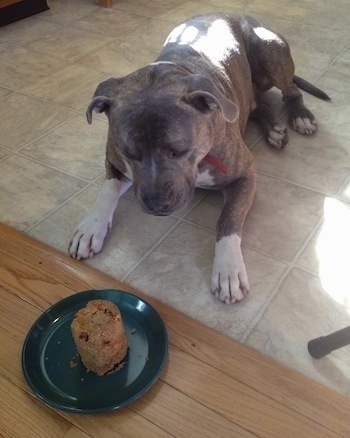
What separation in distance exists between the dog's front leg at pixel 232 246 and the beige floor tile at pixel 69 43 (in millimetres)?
1912

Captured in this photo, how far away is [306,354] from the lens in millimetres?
1480

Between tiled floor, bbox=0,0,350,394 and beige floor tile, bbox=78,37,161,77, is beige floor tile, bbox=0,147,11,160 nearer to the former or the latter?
tiled floor, bbox=0,0,350,394

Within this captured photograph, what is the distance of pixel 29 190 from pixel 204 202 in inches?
31.6

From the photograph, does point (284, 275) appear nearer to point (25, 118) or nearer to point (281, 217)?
point (281, 217)

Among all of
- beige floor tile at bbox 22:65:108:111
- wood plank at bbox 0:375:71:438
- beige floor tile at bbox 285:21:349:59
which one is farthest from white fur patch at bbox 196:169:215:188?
beige floor tile at bbox 285:21:349:59

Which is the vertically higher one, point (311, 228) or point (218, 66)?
point (218, 66)

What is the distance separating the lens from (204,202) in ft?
6.78

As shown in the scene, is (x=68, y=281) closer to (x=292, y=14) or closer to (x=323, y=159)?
(x=323, y=159)

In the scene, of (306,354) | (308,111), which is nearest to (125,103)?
(306,354)

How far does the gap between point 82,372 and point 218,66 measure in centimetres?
136

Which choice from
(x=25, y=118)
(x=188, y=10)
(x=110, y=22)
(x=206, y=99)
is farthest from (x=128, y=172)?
(x=188, y=10)

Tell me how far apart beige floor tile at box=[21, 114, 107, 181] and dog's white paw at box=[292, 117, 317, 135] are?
3.23 feet

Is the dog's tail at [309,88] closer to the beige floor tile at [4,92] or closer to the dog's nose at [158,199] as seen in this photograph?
the dog's nose at [158,199]

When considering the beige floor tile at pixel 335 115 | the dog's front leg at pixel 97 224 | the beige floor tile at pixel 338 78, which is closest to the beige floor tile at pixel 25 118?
the dog's front leg at pixel 97 224
